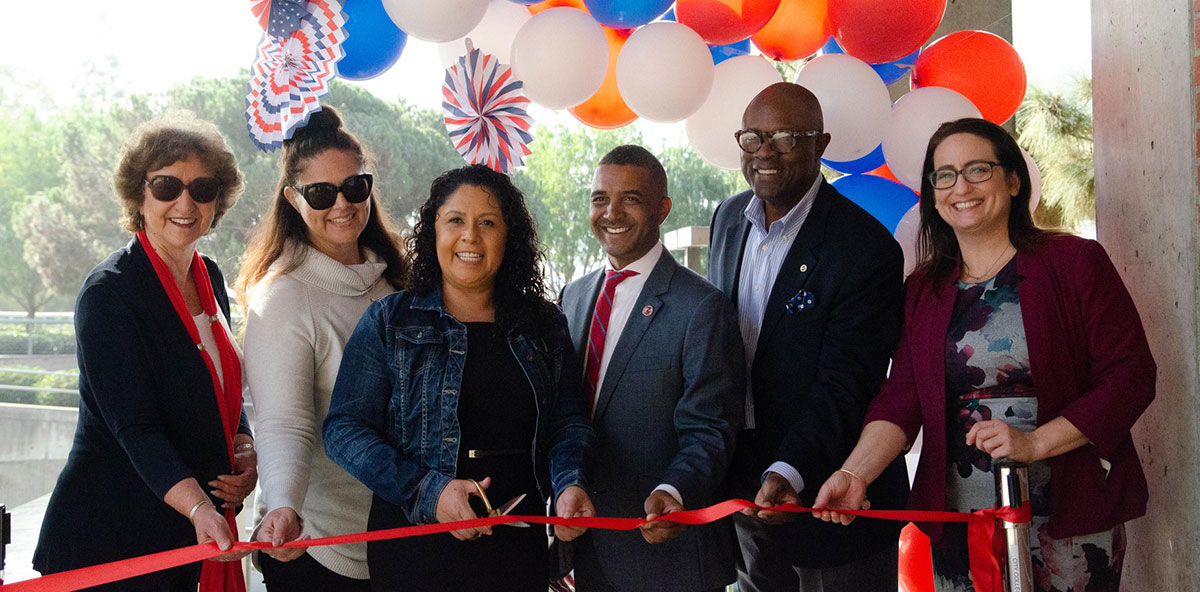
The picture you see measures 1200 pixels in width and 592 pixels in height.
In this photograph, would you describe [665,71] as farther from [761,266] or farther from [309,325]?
[309,325]

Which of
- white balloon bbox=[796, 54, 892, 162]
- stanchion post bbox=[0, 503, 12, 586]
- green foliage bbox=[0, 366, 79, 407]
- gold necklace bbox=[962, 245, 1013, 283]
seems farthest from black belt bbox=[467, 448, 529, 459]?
green foliage bbox=[0, 366, 79, 407]

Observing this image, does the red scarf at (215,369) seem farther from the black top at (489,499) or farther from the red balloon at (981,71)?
the red balloon at (981,71)

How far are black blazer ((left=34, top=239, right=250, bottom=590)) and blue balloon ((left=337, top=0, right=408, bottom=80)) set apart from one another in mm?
1190

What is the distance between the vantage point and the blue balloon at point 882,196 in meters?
3.59

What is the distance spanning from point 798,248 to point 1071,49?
19.7 m

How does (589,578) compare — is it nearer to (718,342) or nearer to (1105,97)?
(718,342)

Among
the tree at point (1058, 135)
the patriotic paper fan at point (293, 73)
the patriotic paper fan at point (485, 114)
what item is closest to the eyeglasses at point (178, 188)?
the patriotic paper fan at point (293, 73)

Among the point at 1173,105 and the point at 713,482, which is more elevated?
the point at 1173,105

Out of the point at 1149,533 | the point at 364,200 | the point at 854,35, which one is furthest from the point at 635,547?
the point at 854,35

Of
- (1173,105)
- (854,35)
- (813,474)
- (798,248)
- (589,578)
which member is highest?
(854,35)

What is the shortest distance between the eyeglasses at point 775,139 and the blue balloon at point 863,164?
0.93m

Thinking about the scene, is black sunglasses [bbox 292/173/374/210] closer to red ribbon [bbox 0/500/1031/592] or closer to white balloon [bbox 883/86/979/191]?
red ribbon [bbox 0/500/1031/592]

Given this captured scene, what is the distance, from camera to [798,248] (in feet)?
8.53

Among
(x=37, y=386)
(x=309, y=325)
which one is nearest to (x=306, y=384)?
(x=309, y=325)
